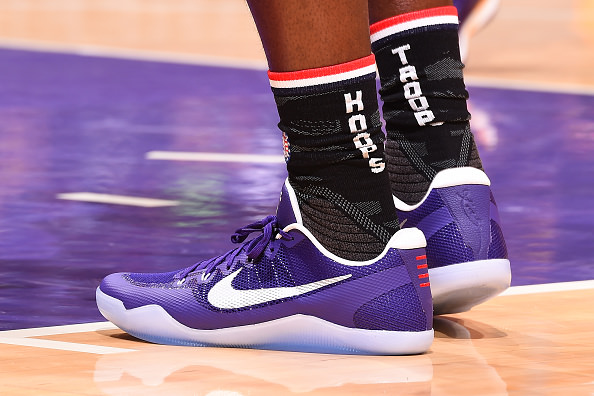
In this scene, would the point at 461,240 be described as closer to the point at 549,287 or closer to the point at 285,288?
the point at 285,288

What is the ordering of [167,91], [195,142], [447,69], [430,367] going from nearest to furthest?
[430,367] → [447,69] → [195,142] → [167,91]

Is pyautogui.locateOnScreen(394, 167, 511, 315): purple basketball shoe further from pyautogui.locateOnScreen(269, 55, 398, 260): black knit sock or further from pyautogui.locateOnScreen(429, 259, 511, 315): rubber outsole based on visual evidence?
pyautogui.locateOnScreen(269, 55, 398, 260): black knit sock

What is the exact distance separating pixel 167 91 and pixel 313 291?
4406mm

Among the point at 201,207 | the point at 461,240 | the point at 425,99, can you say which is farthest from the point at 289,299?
the point at 201,207

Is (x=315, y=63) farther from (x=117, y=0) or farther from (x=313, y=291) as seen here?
(x=117, y=0)

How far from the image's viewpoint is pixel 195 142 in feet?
16.2

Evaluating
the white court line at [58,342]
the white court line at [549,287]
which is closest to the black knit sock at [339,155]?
the white court line at [58,342]

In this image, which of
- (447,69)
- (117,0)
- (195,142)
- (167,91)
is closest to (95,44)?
(167,91)

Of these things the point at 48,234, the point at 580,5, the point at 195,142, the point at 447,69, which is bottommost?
the point at 580,5

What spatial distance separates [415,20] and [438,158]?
243mm

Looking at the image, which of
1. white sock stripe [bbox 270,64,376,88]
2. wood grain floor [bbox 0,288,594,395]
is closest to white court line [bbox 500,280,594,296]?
wood grain floor [bbox 0,288,594,395]

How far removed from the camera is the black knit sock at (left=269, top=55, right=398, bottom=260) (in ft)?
7.04

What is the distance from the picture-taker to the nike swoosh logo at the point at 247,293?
7.13 feet

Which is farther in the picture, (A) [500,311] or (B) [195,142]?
(B) [195,142]
